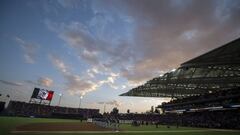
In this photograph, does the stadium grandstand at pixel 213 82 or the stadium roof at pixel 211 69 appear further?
the stadium grandstand at pixel 213 82

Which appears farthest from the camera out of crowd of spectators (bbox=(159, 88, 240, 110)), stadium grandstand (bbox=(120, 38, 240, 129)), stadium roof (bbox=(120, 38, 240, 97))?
crowd of spectators (bbox=(159, 88, 240, 110))

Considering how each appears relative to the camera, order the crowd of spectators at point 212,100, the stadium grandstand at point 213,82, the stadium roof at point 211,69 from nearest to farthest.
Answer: the stadium roof at point 211,69 < the stadium grandstand at point 213,82 < the crowd of spectators at point 212,100

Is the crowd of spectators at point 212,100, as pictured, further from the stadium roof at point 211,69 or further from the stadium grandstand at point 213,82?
the stadium roof at point 211,69

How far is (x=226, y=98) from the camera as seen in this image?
45.3m

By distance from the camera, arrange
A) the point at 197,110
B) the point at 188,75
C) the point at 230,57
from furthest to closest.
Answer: the point at 197,110 → the point at 188,75 → the point at 230,57

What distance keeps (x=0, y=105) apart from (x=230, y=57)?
6983 centimetres

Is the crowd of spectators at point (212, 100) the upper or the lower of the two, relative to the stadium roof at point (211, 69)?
lower

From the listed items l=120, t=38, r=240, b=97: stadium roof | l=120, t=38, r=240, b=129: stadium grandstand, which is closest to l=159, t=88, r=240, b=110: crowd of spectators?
l=120, t=38, r=240, b=129: stadium grandstand

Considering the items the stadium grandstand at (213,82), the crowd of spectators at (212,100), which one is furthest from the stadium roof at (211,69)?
the crowd of spectators at (212,100)

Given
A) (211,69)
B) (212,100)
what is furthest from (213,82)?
(211,69)

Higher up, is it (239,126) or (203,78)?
(203,78)

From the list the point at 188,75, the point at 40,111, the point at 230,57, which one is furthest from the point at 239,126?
the point at 40,111

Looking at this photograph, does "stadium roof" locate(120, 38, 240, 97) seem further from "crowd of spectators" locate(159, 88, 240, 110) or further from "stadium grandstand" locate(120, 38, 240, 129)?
"crowd of spectators" locate(159, 88, 240, 110)

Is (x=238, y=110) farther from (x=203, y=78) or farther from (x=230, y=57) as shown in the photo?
(x=230, y=57)
